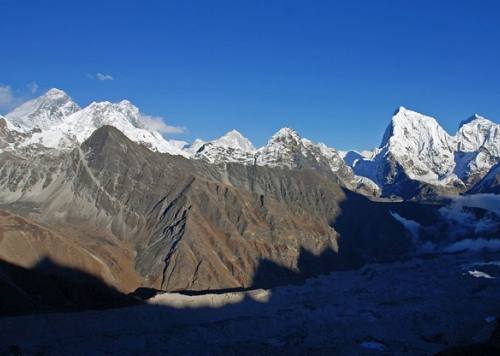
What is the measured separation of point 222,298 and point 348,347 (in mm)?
52398

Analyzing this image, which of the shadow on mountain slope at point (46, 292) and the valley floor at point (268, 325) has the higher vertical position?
the shadow on mountain slope at point (46, 292)

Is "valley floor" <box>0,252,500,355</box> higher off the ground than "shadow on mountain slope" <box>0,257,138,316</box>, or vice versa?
"shadow on mountain slope" <box>0,257,138,316</box>

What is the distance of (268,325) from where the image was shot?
131250mm

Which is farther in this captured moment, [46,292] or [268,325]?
[268,325]

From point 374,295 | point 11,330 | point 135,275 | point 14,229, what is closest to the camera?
point 11,330

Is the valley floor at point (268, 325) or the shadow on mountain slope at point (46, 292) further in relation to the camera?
the shadow on mountain slope at point (46, 292)

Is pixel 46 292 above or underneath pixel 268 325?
above

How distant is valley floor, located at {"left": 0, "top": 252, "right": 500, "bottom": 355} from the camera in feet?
339

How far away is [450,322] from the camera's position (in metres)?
134

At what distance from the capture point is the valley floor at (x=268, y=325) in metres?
103

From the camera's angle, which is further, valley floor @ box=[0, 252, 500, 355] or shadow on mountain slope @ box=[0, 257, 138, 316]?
shadow on mountain slope @ box=[0, 257, 138, 316]

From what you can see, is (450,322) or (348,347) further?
(450,322)

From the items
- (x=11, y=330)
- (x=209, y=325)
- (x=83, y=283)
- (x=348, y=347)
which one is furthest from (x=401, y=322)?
(x=11, y=330)

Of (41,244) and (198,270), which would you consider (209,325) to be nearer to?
(41,244)
